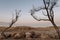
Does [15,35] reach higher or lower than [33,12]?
lower

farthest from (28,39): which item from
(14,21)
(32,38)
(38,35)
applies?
(14,21)

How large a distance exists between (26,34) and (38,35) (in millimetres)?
1505

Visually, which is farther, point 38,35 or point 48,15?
point 38,35

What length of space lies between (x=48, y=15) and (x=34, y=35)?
3785 mm

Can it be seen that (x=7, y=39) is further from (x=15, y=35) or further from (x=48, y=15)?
(x=48, y=15)

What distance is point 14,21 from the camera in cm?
2508

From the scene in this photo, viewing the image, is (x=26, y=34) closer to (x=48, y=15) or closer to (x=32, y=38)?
(x=32, y=38)

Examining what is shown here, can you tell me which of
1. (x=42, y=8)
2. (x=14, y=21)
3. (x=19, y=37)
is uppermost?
(x=42, y=8)

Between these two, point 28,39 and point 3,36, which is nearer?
point 28,39

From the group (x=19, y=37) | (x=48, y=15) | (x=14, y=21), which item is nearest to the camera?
(x=48, y=15)

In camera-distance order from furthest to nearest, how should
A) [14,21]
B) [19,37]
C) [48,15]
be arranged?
[14,21] → [19,37] → [48,15]

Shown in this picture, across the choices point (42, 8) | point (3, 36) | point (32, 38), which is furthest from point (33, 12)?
point (3, 36)

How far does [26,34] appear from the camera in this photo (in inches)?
935

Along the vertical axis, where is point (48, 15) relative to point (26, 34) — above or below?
above
